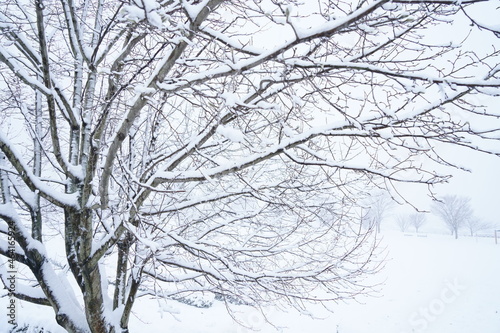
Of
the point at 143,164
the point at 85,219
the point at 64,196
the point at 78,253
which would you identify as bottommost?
the point at 78,253

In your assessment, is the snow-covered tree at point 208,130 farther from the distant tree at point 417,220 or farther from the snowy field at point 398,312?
the distant tree at point 417,220

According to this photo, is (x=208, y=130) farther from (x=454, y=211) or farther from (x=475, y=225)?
(x=475, y=225)

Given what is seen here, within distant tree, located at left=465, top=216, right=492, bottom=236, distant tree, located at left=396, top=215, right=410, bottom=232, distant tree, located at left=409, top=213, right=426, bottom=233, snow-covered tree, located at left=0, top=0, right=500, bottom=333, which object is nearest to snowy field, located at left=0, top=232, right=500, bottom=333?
snow-covered tree, located at left=0, top=0, right=500, bottom=333

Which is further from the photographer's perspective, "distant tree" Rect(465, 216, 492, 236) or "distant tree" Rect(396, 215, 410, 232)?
"distant tree" Rect(396, 215, 410, 232)

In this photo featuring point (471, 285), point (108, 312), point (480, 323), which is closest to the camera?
point (108, 312)

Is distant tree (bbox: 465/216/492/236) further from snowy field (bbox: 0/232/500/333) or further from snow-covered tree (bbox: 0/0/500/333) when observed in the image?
snow-covered tree (bbox: 0/0/500/333)

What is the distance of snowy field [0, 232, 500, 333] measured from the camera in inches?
297

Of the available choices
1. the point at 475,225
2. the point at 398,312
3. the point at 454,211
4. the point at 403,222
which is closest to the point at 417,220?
the point at 454,211

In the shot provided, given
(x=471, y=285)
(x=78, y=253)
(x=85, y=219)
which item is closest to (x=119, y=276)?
(x=78, y=253)

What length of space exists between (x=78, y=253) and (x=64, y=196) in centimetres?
68

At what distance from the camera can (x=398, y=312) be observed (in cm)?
1102

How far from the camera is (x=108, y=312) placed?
11.0ft

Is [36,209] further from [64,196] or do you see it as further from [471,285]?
[471,285]

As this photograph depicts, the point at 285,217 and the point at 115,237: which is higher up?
the point at 285,217
